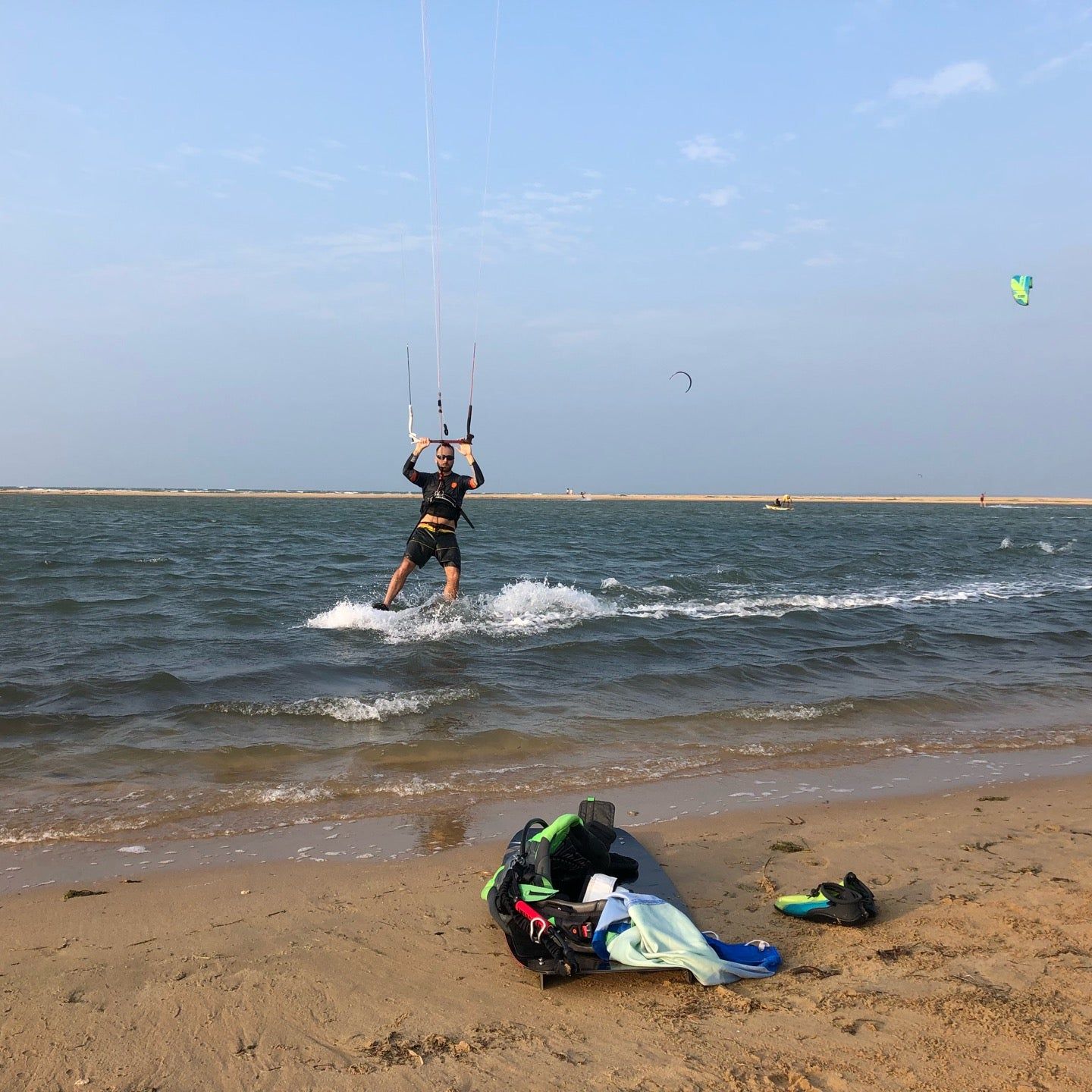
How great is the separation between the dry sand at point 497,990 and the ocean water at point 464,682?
1542 millimetres

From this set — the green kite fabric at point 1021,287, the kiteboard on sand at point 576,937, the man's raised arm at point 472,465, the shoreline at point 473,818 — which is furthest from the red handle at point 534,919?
the green kite fabric at point 1021,287

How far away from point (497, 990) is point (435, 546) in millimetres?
9773

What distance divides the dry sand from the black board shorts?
8251mm

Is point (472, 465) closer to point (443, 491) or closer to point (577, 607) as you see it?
point (443, 491)

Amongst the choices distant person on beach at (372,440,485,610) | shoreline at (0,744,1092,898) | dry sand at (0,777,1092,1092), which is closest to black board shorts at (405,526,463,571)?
distant person on beach at (372,440,485,610)

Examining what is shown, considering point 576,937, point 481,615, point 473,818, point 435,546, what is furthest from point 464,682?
point 576,937

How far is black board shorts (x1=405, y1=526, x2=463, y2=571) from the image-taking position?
13.0 m

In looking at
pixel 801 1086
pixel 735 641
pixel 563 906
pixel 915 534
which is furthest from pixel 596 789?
pixel 915 534

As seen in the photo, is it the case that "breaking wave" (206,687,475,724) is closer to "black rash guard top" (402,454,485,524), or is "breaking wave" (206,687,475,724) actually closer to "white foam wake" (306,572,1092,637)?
"white foam wake" (306,572,1092,637)

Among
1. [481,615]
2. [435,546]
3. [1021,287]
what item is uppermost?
[1021,287]

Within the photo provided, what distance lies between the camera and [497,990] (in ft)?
11.8

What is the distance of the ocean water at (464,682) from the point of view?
260 inches

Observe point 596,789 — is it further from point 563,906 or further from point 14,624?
point 14,624

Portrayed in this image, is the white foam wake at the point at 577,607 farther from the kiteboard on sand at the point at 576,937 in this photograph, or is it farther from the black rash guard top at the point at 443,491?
the kiteboard on sand at the point at 576,937
